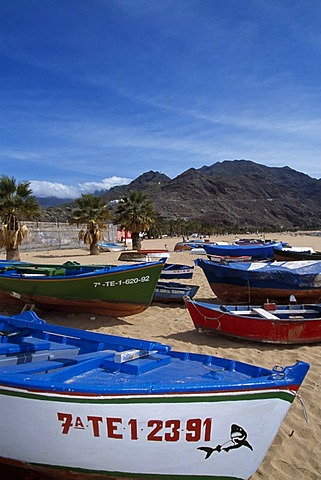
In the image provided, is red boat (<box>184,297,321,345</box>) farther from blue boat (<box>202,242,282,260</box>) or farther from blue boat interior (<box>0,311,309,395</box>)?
blue boat (<box>202,242,282,260</box>)

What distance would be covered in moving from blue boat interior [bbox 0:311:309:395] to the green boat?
386 centimetres

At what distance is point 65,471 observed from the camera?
3.47m

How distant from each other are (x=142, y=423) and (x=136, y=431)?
9 cm

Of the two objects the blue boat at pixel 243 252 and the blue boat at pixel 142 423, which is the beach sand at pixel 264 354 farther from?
the blue boat at pixel 243 252

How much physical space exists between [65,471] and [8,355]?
164 centimetres

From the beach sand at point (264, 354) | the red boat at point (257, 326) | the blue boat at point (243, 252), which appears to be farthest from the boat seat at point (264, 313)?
the blue boat at point (243, 252)

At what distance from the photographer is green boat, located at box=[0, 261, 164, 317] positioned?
30.5 ft

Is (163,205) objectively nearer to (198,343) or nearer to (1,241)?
(1,241)

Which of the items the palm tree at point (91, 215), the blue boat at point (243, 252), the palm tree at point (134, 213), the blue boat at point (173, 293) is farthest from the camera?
the palm tree at point (134, 213)

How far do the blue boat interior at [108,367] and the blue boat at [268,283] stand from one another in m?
6.66

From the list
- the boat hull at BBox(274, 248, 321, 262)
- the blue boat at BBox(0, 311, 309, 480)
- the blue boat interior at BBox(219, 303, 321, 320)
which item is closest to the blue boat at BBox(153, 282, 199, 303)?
the blue boat interior at BBox(219, 303, 321, 320)

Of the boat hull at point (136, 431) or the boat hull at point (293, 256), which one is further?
the boat hull at point (293, 256)

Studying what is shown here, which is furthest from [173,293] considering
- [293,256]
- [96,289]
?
[293,256]

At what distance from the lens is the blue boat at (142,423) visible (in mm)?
3258
